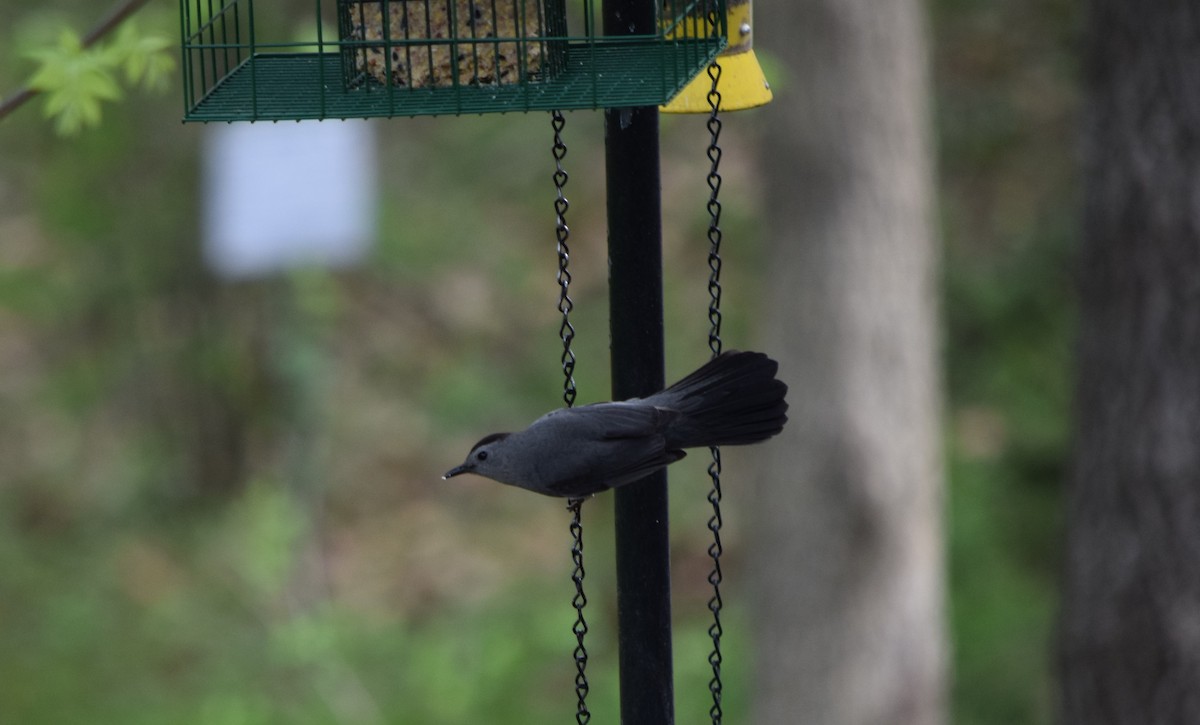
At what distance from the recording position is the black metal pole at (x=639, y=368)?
290cm

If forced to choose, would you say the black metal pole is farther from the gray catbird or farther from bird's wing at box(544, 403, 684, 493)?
bird's wing at box(544, 403, 684, 493)

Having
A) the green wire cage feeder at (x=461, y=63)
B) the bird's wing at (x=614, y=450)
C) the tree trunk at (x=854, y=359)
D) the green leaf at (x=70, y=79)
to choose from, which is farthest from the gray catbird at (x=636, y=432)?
the tree trunk at (x=854, y=359)

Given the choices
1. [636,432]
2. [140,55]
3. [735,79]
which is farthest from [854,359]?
[636,432]

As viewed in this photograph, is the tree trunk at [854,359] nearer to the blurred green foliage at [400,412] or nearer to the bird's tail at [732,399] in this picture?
the blurred green foliage at [400,412]

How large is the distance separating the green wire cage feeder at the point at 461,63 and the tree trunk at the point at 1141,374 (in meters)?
2.13

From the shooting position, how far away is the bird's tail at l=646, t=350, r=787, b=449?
2805mm

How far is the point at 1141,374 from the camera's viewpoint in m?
4.69

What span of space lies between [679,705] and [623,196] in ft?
21.3

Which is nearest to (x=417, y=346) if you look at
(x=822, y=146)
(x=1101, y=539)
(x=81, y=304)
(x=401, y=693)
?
(x=81, y=304)

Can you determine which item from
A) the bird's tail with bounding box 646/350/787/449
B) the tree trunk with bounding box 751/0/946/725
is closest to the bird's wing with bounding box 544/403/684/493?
the bird's tail with bounding box 646/350/787/449

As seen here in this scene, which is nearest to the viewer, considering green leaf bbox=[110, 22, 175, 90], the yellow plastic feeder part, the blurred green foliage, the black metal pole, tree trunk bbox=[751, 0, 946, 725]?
the black metal pole

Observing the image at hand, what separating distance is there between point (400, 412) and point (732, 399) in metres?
8.86

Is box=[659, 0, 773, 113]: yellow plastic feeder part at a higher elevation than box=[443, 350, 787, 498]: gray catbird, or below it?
higher

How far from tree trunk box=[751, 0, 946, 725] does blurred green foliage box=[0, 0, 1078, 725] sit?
46cm
